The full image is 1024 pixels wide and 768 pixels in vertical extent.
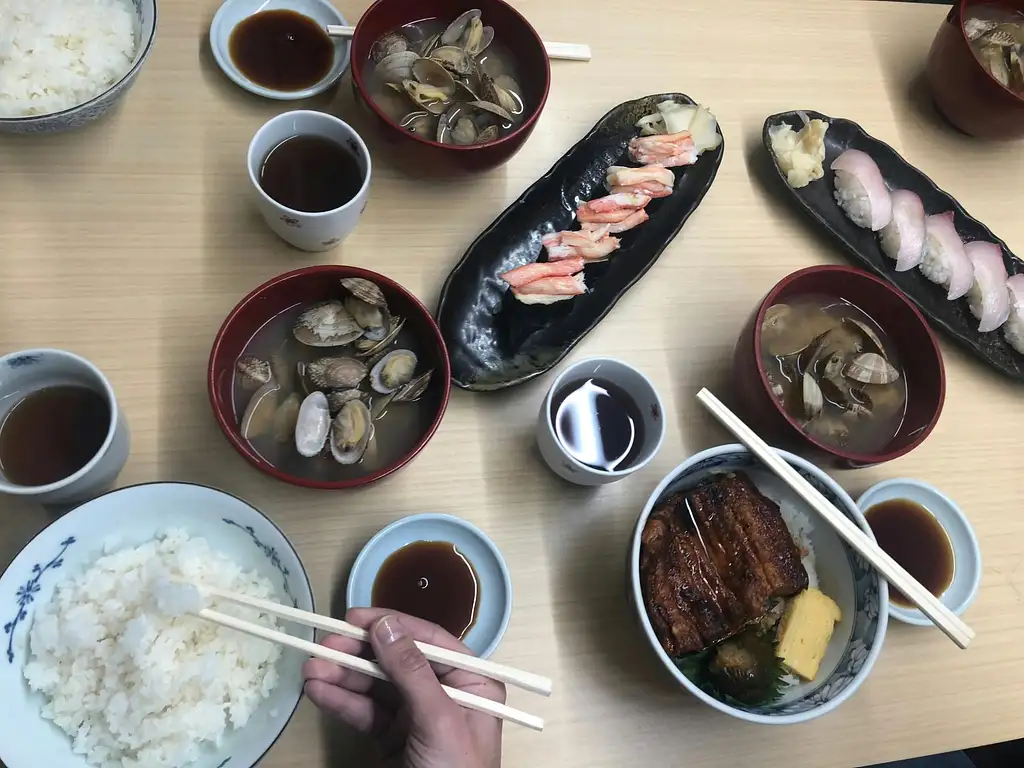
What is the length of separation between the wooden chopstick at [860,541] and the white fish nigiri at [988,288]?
73 centimetres

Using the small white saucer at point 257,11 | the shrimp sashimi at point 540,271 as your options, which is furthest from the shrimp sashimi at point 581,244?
the small white saucer at point 257,11

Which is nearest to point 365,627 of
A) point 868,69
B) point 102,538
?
point 102,538

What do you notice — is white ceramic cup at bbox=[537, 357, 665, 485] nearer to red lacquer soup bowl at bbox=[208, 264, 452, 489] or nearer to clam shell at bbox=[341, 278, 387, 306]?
red lacquer soup bowl at bbox=[208, 264, 452, 489]

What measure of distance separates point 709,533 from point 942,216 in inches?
39.6

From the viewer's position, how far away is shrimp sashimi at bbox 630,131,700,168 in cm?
153

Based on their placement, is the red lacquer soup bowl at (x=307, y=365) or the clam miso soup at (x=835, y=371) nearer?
the red lacquer soup bowl at (x=307, y=365)

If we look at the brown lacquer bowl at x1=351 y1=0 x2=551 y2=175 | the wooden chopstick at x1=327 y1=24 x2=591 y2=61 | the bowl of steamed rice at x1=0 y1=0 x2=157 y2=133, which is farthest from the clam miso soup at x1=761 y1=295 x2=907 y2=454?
the bowl of steamed rice at x1=0 y1=0 x2=157 y2=133

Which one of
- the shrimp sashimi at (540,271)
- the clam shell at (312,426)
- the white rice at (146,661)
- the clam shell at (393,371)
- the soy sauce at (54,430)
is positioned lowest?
the white rice at (146,661)

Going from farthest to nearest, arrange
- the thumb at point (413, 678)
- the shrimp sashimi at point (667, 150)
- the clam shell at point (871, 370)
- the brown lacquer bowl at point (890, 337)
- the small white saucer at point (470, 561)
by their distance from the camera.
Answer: the shrimp sashimi at point (667, 150) < the clam shell at point (871, 370) < the brown lacquer bowl at point (890, 337) < the small white saucer at point (470, 561) < the thumb at point (413, 678)

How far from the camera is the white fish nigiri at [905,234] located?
62.1 inches

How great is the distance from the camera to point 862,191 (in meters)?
1.59

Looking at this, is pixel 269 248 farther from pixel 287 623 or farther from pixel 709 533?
pixel 709 533

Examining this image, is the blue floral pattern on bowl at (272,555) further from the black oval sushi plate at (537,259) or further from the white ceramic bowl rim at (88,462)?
the black oval sushi plate at (537,259)

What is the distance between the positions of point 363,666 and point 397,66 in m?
1.16
